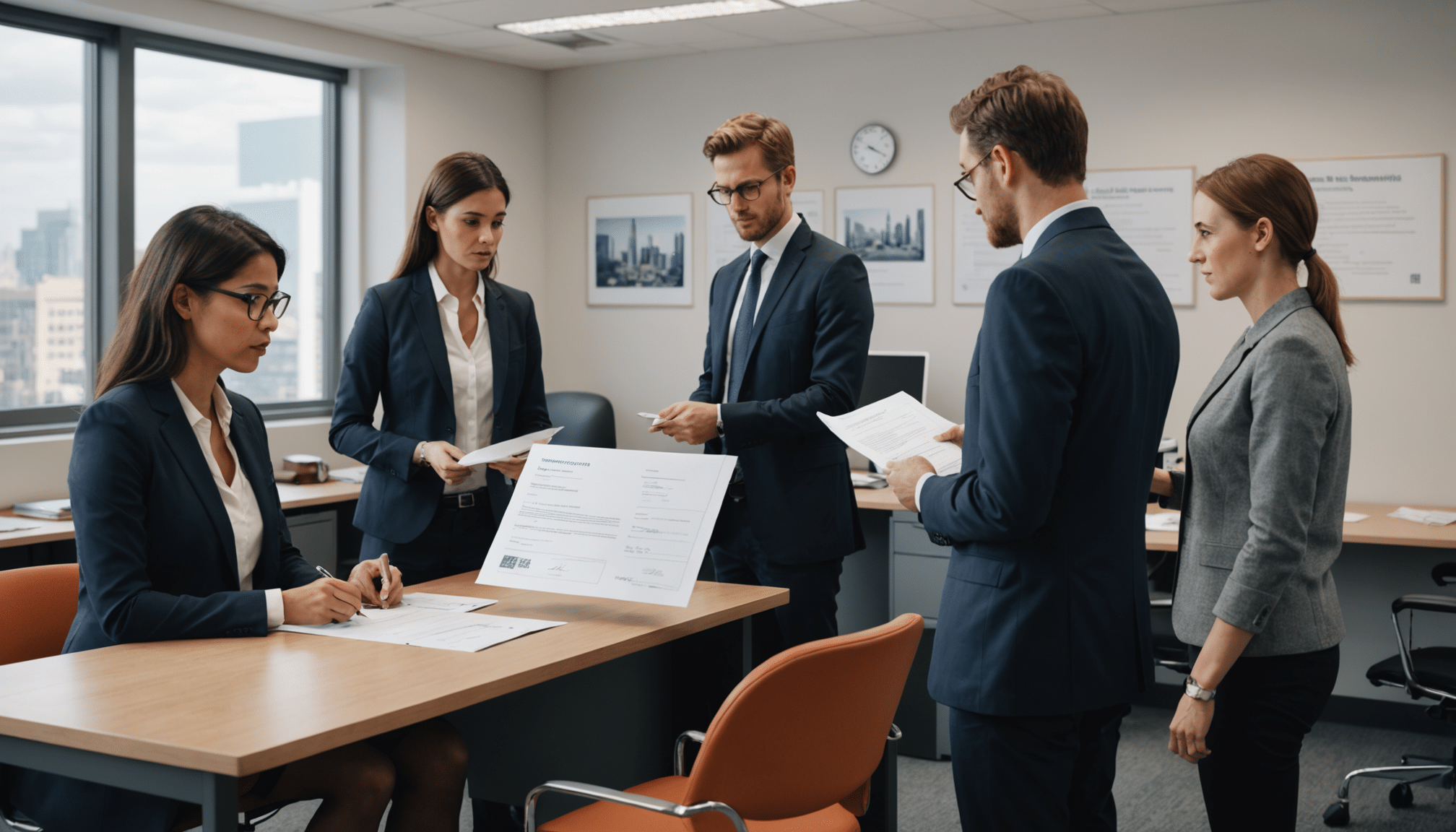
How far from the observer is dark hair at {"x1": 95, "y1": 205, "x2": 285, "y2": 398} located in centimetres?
203

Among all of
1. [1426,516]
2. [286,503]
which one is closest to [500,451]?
[286,503]

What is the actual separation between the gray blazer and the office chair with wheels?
165 centimetres

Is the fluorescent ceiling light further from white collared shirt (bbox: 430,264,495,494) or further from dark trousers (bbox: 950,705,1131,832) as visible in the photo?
dark trousers (bbox: 950,705,1131,832)

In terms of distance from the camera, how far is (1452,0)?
166 inches

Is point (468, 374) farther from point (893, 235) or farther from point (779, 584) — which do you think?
point (893, 235)

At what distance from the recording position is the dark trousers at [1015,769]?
1.67 meters

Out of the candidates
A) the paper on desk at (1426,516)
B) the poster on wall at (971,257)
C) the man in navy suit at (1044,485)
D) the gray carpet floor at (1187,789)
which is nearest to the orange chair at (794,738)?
the man in navy suit at (1044,485)

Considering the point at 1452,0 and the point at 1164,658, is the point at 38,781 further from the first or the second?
the point at 1452,0

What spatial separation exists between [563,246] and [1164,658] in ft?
11.7

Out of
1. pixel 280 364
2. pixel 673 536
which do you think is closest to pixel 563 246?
pixel 280 364

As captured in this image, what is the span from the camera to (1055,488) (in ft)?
5.44

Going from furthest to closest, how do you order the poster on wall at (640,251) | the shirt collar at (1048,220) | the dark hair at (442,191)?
1. the poster on wall at (640,251)
2. the dark hair at (442,191)
3. the shirt collar at (1048,220)

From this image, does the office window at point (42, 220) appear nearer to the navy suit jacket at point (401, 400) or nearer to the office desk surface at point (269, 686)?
the navy suit jacket at point (401, 400)

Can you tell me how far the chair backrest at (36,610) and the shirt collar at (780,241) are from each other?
1528 millimetres
